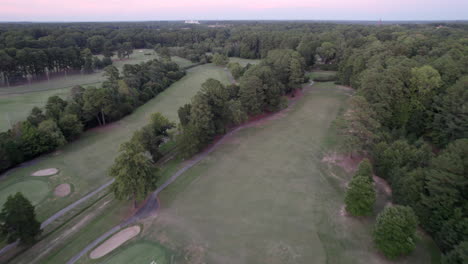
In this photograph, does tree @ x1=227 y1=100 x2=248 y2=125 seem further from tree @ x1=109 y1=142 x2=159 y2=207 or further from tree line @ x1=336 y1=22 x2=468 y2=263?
tree @ x1=109 y1=142 x2=159 y2=207

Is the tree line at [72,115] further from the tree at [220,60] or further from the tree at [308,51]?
the tree at [308,51]

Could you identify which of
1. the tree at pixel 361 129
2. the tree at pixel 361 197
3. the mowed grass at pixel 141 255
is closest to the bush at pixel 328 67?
the tree at pixel 361 129

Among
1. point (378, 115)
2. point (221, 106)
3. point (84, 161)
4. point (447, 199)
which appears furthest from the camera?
point (221, 106)

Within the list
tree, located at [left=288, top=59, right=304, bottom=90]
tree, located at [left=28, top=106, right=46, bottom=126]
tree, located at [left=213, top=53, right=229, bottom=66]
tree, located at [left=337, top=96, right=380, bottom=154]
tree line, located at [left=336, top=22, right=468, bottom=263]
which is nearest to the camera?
tree line, located at [left=336, top=22, right=468, bottom=263]

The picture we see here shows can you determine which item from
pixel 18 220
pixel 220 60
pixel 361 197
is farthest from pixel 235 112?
pixel 220 60

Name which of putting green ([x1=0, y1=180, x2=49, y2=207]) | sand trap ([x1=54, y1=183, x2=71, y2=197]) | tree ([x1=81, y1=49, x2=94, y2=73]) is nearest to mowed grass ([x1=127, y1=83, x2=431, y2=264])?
sand trap ([x1=54, y1=183, x2=71, y2=197])

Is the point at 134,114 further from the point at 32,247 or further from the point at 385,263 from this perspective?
the point at 385,263

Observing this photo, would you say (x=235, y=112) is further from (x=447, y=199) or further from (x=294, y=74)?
(x=447, y=199)
